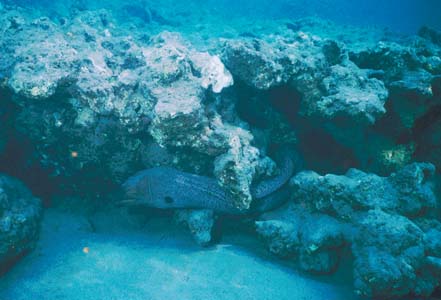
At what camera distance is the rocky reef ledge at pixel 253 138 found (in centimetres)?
328

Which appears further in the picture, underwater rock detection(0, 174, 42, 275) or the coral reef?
underwater rock detection(0, 174, 42, 275)

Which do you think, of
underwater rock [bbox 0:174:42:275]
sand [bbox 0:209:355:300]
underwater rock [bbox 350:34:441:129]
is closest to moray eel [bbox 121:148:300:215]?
sand [bbox 0:209:355:300]

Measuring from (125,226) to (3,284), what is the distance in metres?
1.58

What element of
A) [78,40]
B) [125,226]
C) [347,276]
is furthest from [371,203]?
[78,40]

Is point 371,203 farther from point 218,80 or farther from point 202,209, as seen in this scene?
point 218,80

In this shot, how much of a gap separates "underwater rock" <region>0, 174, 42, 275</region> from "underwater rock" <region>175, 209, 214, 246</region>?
209 centimetres

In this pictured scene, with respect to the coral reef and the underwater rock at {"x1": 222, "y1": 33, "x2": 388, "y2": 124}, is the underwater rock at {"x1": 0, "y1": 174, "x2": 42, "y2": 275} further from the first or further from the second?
the underwater rock at {"x1": 222, "y1": 33, "x2": 388, "y2": 124}

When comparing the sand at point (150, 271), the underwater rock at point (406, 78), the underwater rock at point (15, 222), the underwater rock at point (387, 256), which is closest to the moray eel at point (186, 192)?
the sand at point (150, 271)

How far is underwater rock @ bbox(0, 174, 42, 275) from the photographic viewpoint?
3260mm

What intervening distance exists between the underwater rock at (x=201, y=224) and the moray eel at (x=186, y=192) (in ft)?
0.32

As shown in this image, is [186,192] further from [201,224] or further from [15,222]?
[15,222]

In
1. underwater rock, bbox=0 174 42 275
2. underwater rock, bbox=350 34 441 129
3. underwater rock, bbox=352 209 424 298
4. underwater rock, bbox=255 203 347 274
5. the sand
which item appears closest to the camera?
underwater rock, bbox=352 209 424 298

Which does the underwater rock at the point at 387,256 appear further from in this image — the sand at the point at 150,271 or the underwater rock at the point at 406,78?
the underwater rock at the point at 406,78

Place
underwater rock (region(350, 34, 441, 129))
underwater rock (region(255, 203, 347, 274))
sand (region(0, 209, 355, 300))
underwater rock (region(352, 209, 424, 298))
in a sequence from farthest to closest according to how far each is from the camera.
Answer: underwater rock (region(350, 34, 441, 129)) → underwater rock (region(255, 203, 347, 274)) → sand (region(0, 209, 355, 300)) → underwater rock (region(352, 209, 424, 298))
